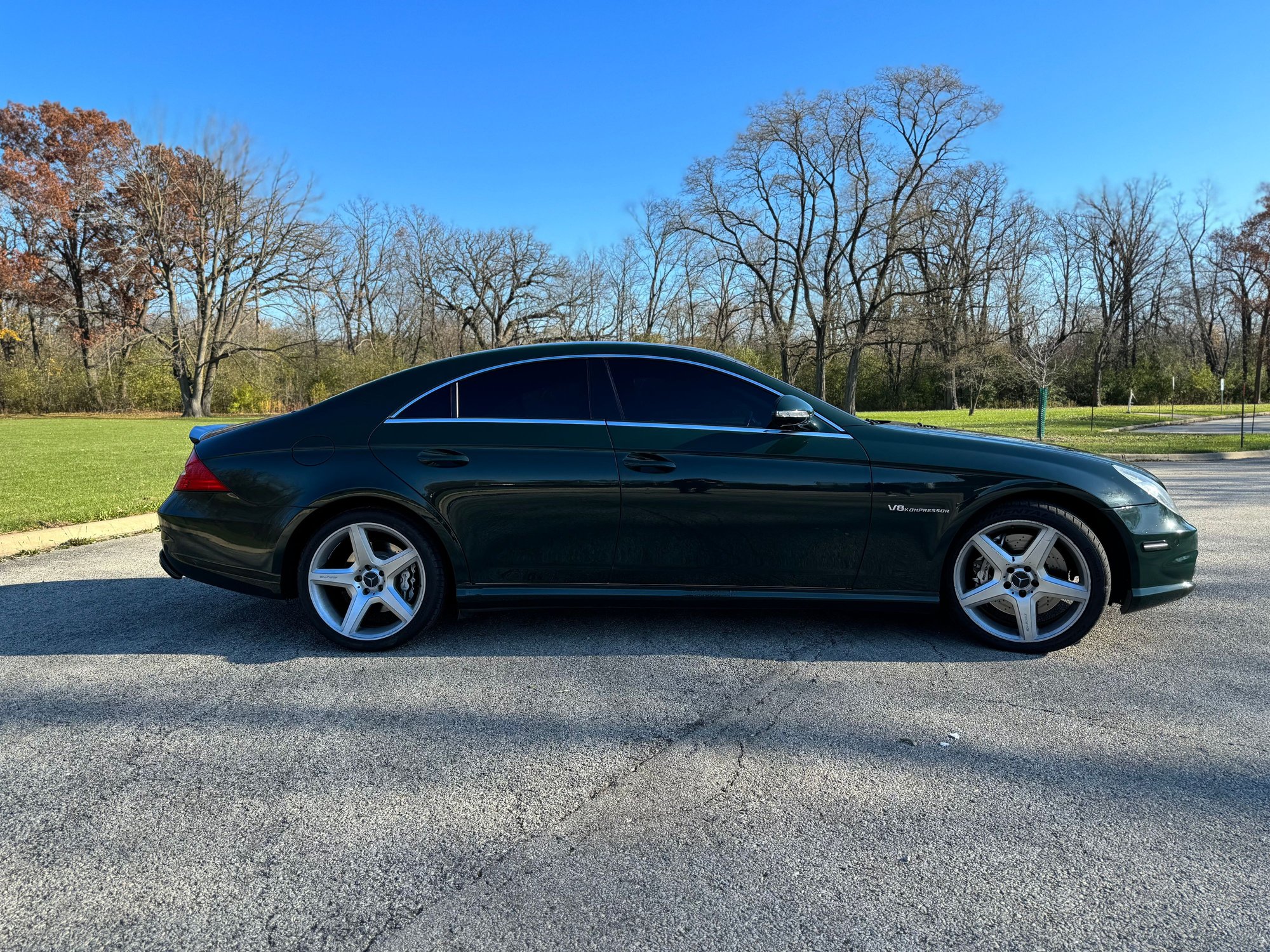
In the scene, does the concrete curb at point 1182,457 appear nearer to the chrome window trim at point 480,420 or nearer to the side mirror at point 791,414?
the side mirror at point 791,414

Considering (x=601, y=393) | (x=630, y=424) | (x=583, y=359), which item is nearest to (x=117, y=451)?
(x=583, y=359)

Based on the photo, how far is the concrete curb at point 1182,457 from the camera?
49.8ft

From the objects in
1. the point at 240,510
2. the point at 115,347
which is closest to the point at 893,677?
the point at 240,510

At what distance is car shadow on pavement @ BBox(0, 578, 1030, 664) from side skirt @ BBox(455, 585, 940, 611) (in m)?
0.05

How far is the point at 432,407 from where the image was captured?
3.82 metres

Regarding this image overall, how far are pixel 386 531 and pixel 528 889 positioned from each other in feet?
7.15

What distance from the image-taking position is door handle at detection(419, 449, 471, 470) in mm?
3682

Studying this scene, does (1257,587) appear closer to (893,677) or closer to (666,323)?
(893,677)

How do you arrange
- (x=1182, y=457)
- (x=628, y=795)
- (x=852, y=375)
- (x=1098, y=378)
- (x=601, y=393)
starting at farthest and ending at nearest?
(x=1098, y=378)
(x=852, y=375)
(x=1182, y=457)
(x=601, y=393)
(x=628, y=795)

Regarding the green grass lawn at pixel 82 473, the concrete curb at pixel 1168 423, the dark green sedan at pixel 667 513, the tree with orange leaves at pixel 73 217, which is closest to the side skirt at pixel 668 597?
the dark green sedan at pixel 667 513

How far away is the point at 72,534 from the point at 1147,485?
833 cm

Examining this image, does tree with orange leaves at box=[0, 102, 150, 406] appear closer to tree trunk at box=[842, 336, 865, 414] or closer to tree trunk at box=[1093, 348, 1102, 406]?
tree trunk at box=[842, 336, 865, 414]

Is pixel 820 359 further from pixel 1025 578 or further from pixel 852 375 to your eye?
pixel 1025 578

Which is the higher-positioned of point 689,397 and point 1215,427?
point 689,397
